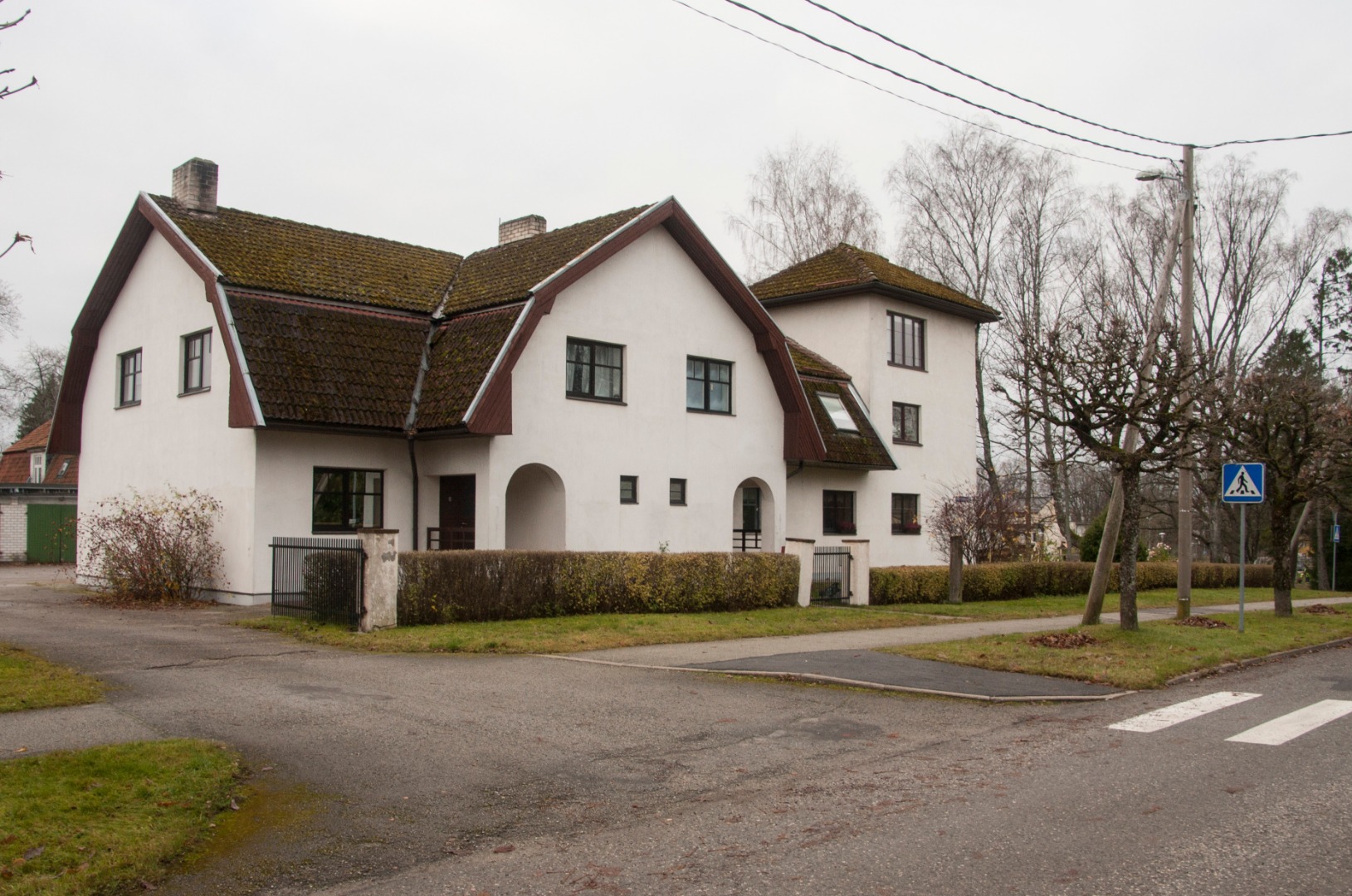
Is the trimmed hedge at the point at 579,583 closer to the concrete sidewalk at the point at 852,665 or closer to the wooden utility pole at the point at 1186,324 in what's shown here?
the concrete sidewalk at the point at 852,665

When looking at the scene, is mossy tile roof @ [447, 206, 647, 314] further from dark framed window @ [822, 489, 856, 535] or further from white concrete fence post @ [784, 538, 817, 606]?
dark framed window @ [822, 489, 856, 535]

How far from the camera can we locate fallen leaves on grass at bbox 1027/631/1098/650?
14906 millimetres

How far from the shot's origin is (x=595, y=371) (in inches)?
939

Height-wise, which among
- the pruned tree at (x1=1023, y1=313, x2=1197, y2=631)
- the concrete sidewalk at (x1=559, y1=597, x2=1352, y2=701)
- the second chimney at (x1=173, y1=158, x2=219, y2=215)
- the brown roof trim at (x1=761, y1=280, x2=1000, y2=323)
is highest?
the second chimney at (x1=173, y1=158, x2=219, y2=215)

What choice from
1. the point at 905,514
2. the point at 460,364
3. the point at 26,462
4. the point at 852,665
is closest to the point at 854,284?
the point at 905,514

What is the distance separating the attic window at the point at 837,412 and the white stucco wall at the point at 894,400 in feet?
4.32

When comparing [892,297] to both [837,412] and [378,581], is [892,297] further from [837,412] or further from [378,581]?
[378,581]

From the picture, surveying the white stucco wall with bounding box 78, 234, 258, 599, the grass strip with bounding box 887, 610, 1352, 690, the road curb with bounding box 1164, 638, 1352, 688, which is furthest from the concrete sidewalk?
the white stucco wall with bounding box 78, 234, 258, 599

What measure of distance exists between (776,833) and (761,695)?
500 cm

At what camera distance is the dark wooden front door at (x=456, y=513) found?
2242cm

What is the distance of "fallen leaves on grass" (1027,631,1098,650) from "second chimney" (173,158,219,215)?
60.5 ft

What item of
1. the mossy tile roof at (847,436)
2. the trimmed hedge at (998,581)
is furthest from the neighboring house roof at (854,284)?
the trimmed hedge at (998,581)

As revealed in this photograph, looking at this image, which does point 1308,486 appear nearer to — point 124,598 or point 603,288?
point 603,288

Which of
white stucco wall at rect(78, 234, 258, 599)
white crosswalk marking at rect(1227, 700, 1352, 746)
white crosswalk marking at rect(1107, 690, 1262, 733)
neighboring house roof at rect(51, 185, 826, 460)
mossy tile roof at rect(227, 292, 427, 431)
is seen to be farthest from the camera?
white stucco wall at rect(78, 234, 258, 599)
